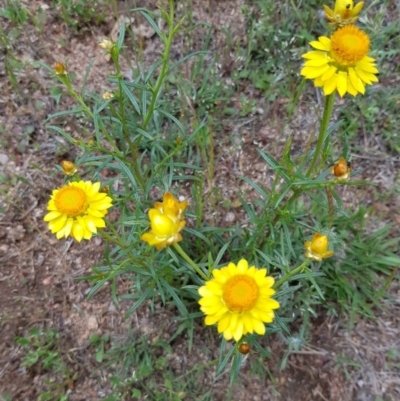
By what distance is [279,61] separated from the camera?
9.64 ft

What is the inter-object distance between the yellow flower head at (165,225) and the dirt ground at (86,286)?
0.81m

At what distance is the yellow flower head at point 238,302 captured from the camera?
4.56 ft

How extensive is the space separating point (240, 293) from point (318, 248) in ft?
0.94

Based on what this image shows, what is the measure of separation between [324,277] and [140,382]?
A: 3.70 ft

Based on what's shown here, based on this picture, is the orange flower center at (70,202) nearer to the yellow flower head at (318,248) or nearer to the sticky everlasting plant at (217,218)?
the sticky everlasting plant at (217,218)

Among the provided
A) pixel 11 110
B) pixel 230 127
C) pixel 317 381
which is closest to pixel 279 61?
pixel 230 127

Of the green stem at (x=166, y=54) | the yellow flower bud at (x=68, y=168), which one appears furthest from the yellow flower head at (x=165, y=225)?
the green stem at (x=166, y=54)

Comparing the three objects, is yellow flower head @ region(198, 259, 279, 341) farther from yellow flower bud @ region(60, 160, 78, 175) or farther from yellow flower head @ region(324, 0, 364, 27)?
yellow flower head @ region(324, 0, 364, 27)

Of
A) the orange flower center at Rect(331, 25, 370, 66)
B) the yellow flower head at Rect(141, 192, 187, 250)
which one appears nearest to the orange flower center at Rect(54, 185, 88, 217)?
the yellow flower head at Rect(141, 192, 187, 250)

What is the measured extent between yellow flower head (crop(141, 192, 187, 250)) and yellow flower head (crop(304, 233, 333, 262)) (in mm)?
444

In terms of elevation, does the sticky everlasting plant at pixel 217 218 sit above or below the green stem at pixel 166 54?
below

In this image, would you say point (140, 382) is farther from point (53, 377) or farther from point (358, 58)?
point (358, 58)

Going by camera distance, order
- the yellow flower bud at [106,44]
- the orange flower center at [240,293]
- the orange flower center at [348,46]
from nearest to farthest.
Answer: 1. the orange flower center at [240,293]
2. the orange flower center at [348,46]
3. the yellow flower bud at [106,44]

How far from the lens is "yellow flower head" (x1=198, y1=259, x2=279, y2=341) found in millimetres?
1389
